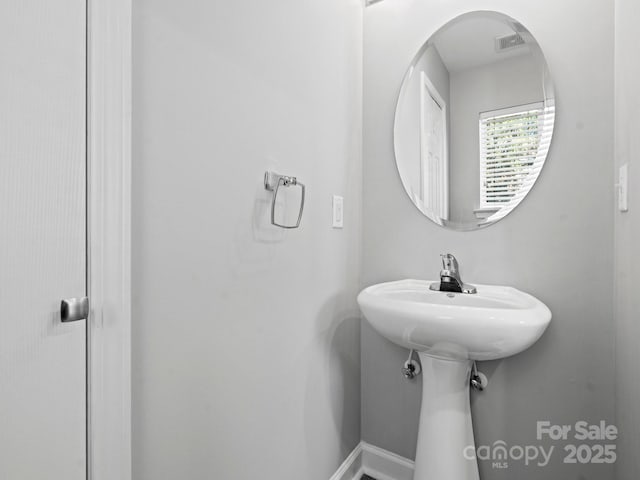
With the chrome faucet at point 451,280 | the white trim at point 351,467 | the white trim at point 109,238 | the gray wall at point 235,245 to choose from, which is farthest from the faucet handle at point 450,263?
the white trim at point 109,238

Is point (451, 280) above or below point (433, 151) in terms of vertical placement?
below

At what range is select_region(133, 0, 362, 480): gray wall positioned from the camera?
683 mm

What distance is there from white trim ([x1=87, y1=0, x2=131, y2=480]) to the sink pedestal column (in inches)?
35.6

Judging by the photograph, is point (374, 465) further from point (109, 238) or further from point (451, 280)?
point (109, 238)

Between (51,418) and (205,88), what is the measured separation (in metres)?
0.71

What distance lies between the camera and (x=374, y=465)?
1494 millimetres

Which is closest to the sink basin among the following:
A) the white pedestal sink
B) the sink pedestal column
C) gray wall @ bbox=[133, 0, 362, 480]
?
the white pedestal sink

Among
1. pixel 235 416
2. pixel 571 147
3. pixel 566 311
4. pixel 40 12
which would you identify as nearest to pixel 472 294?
pixel 566 311

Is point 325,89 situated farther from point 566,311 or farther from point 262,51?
point 566,311

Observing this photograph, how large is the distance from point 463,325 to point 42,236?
36.0 inches

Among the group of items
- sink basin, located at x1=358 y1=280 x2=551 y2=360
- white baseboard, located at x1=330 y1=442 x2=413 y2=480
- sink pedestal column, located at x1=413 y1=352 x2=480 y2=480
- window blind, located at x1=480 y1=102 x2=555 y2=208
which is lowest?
white baseboard, located at x1=330 y1=442 x2=413 y2=480

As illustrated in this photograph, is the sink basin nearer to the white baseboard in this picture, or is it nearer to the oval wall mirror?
the oval wall mirror

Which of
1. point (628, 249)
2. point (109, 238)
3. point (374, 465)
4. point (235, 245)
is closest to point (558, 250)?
point (628, 249)

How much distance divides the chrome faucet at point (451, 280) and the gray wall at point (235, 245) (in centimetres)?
41
